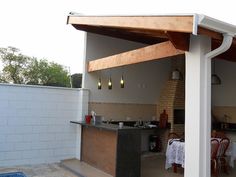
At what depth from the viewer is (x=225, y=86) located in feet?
30.1

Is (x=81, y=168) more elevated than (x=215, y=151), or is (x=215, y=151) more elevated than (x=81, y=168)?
(x=215, y=151)

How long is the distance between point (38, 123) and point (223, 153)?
15.7ft

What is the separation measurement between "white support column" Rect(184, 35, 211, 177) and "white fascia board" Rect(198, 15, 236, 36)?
1.40ft

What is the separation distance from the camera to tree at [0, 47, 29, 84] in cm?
1723

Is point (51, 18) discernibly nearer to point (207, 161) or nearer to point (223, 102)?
point (223, 102)

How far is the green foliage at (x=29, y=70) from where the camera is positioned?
680 inches

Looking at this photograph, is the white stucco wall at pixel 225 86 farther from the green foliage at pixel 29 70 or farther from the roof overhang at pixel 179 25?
the green foliage at pixel 29 70

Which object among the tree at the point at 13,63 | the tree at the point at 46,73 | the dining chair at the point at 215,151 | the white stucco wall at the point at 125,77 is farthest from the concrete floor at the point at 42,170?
the tree at the point at 46,73

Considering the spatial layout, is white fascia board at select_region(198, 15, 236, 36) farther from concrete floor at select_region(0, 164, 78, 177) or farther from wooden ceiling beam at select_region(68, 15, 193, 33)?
concrete floor at select_region(0, 164, 78, 177)

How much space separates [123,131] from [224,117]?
4999 mm

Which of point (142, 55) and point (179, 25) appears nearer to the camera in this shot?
point (179, 25)

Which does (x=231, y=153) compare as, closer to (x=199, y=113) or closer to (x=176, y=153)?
(x=176, y=153)

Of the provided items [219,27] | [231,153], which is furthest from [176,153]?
[219,27]

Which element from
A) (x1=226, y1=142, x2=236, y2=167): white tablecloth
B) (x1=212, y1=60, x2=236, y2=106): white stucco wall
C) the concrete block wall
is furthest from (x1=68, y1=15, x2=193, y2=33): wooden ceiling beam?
(x1=212, y1=60, x2=236, y2=106): white stucco wall
